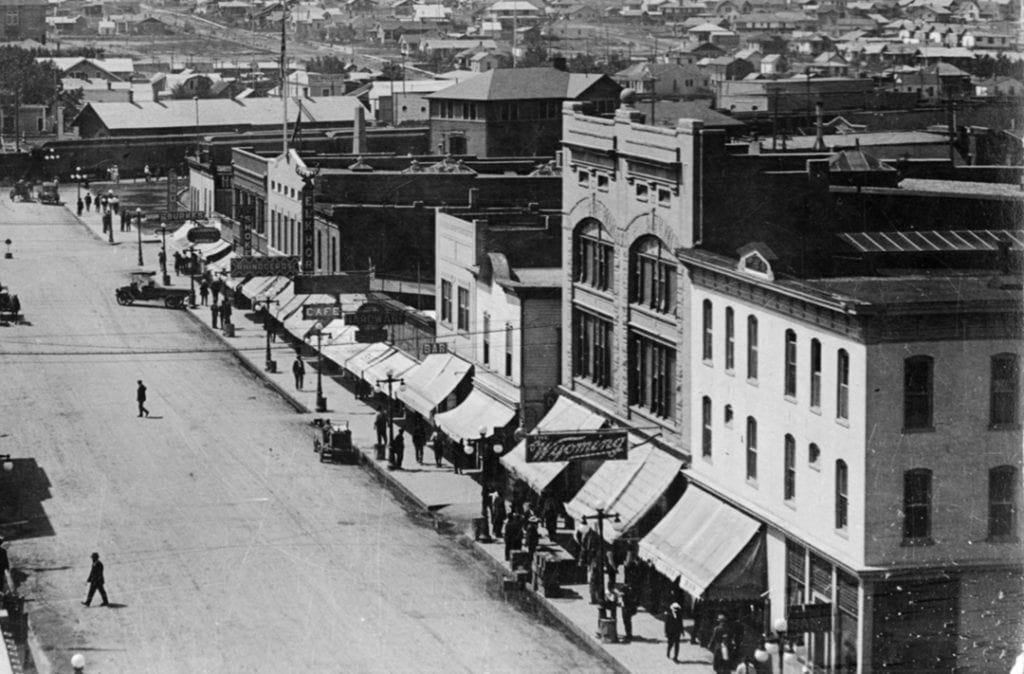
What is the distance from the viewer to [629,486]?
4747 centimetres

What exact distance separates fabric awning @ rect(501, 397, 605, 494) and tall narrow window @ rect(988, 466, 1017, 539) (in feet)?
50.5

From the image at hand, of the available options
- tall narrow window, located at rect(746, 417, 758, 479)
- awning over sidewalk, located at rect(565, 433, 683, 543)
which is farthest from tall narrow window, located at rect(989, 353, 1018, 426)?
awning over sidewalk, located at rect(565, 433, 683, 543)

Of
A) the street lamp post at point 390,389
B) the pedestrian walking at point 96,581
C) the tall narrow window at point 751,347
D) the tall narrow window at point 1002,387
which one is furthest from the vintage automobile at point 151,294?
the tall narrow window at point 1002,387

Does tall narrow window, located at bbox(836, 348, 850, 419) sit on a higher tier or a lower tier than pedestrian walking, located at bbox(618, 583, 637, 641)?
higher

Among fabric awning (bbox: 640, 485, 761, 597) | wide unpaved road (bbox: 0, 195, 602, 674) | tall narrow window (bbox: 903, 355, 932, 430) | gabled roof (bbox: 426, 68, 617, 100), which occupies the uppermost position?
gabled roof (bbox: 426, 68, 617, 100)

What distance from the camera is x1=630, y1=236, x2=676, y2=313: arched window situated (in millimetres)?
47875

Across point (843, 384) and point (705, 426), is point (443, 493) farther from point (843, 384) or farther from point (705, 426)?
point (843, 384)

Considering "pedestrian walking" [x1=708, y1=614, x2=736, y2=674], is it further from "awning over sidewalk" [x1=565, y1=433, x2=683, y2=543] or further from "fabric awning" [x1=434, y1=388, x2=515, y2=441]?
"fabric awning" [x1=434, y1=388, x2=515, y2=441]

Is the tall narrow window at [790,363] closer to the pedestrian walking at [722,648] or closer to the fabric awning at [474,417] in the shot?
the pedestrian walking at [722,648]

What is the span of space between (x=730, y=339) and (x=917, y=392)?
7.10 m

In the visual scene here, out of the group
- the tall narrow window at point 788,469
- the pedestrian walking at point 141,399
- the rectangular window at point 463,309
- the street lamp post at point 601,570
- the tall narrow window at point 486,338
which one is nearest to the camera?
the tall narrow window at point 788,469

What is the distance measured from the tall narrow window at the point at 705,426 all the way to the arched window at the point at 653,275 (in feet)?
11.6

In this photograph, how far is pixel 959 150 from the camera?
284 ft

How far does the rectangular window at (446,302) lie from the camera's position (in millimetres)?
64688
